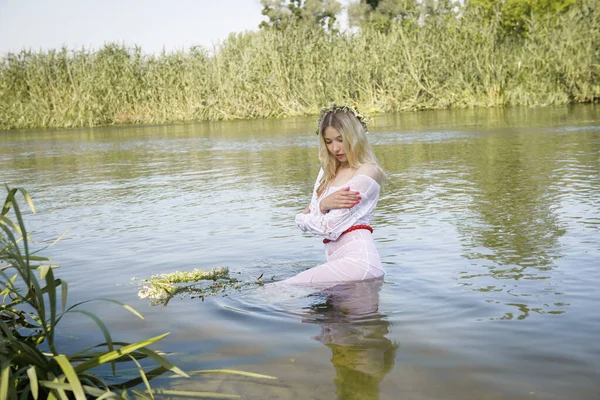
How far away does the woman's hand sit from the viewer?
5.23 metres

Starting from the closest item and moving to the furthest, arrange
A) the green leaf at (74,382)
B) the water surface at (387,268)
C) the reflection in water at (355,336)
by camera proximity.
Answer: the green leaf at (74,382)
the reflection in water at (355,336)
the water surface at (387,268)

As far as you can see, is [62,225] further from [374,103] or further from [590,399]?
[374,103]

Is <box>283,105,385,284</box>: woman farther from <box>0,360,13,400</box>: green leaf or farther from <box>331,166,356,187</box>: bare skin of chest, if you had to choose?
<box>0,360,13,400</box>: green leaf

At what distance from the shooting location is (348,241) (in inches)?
212

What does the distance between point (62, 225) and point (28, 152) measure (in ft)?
39.8

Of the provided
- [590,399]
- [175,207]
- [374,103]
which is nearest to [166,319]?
[590,399]

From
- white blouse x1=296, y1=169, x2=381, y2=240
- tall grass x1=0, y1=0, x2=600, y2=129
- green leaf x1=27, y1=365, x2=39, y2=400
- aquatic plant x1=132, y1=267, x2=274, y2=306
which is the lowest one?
aquatic plant x1=132, y1=267, x2=274, y2=306

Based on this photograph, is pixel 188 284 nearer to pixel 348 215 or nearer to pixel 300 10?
pixel 348 215

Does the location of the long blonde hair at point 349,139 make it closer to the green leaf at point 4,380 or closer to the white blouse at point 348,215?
the white blouse at point 348,215

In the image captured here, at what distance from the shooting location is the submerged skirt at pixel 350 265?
5.26 m

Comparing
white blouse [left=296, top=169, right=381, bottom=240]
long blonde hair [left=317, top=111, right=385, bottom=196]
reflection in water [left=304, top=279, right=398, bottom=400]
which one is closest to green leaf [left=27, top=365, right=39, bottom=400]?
reflection in water [left=304, top=279, right=398, bottom=400]

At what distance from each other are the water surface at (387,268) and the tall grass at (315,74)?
37.5 ft

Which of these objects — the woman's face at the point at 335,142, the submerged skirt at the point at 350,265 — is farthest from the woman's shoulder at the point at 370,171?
the submerged skirt at the point at 350,265

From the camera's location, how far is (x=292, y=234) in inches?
292
